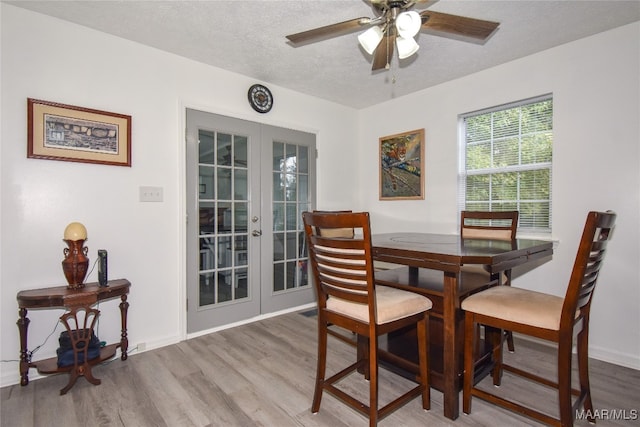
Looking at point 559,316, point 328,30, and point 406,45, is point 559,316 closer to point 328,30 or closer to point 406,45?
point 406,45

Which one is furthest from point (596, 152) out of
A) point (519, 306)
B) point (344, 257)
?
point (344, 257)

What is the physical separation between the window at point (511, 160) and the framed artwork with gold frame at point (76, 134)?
322 cm

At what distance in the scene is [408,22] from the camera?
5.35 feet

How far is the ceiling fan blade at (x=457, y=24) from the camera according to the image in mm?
1713

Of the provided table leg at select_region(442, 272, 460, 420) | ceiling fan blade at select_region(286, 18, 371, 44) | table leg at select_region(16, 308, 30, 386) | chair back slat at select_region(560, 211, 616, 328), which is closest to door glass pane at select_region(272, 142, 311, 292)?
ceiling fan blade at select_region(286, 18, 371, 44)

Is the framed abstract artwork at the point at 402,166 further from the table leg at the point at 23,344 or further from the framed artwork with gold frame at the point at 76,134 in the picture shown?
the table leg at the point at 23,344

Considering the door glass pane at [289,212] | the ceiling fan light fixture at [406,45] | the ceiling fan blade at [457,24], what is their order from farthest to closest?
1. the door glass pane at [289,212]
2. the ceiling fan light fixture at [406,45]
3. the ceiling fan blade at [457,24]

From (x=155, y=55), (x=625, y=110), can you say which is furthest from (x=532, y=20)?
(x=155, y=55)

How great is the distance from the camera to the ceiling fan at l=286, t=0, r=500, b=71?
1664 millimetres

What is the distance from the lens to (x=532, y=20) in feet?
7.69

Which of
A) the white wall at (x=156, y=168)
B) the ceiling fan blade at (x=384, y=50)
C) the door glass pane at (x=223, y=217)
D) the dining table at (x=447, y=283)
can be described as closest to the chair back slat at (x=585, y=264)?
the dining table at (x=447, y=283)

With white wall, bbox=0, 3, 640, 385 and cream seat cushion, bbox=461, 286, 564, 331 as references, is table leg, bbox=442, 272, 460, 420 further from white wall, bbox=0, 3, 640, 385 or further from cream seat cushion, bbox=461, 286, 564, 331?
white wall, bbox=0, 3, 640, 385

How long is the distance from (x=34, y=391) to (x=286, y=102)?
10.5 ft

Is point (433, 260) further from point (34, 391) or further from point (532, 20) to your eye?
point (34, 391)
